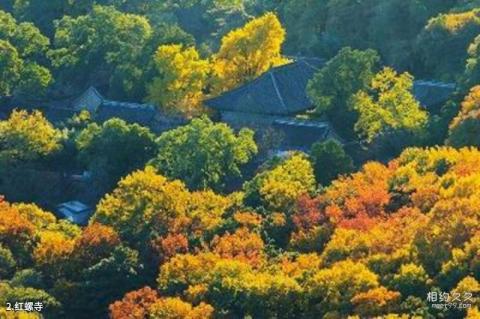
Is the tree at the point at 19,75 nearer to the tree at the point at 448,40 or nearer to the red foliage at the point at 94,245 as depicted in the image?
the tree at the point at 448,40

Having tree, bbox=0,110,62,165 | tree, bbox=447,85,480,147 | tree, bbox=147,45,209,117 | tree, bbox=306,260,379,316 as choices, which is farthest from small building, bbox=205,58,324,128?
tree, bbox=306,260,379,316

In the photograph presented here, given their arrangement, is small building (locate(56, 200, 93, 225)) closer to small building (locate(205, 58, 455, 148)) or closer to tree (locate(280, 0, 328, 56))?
small building (locate(205, 58, 455, 148))

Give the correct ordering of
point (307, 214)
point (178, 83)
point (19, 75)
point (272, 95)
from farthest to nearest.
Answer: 1. point (19, 75)
2. point (178, 83)
3. point (272, 95)
4. point (307, 214)

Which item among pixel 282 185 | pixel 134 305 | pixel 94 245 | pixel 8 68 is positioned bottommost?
pixel 134 305

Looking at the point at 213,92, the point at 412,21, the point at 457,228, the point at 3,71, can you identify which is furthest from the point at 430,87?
the point at 3,71

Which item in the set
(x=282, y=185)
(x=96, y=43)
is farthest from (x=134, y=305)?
(x=96, y=43)

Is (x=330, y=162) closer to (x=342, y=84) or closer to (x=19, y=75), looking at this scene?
(x=342, y=84)
